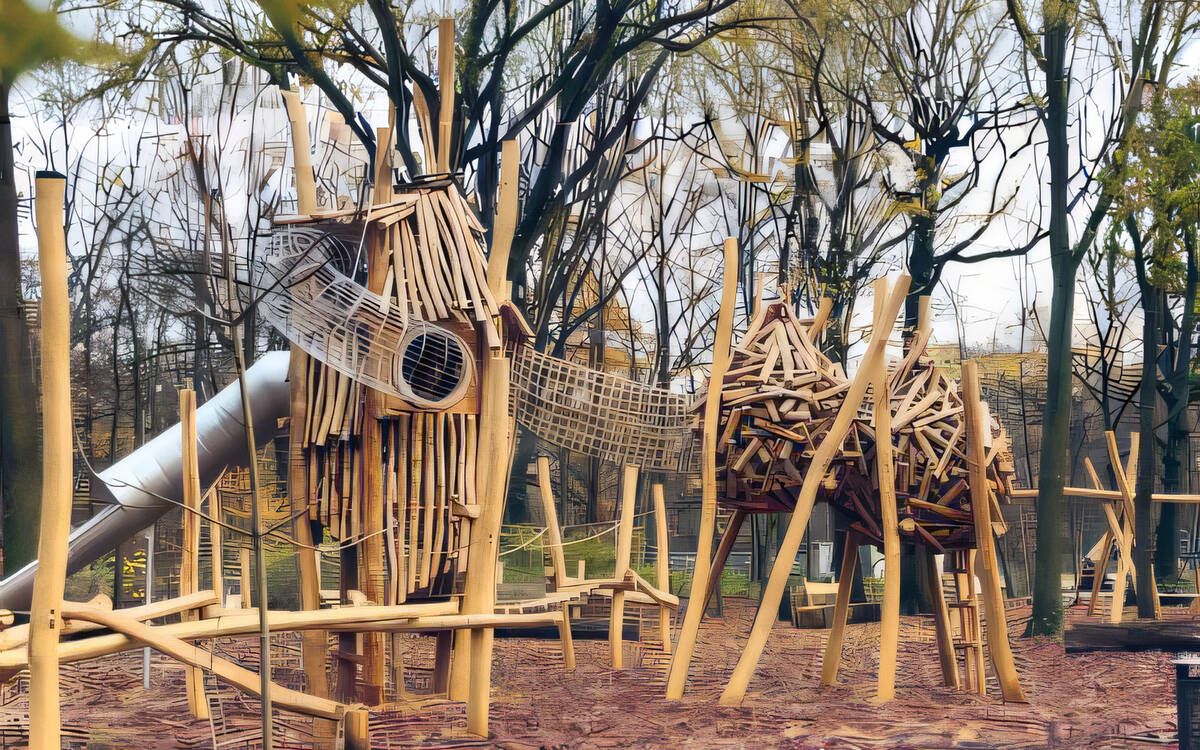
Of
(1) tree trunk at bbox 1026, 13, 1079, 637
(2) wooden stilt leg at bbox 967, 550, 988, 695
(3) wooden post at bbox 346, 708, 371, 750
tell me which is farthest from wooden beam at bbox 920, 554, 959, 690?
(3) wooden post at bbox 346, 708, 371, 750

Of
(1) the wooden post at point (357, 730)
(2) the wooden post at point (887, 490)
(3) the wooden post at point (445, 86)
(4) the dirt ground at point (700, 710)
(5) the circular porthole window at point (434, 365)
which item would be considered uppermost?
(3) the wooden post at point (445, 86)

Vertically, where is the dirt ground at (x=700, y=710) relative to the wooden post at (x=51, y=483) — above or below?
below

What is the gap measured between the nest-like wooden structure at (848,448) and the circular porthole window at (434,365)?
1727 millimetres

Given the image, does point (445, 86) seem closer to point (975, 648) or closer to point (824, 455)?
point (824, 455)

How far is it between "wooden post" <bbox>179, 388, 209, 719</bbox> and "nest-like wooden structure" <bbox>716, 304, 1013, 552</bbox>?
3.25 m

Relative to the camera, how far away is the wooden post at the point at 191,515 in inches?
258

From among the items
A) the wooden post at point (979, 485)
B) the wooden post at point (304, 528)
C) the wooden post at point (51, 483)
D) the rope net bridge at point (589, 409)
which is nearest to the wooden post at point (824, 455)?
the wooden post at point (979, 485)

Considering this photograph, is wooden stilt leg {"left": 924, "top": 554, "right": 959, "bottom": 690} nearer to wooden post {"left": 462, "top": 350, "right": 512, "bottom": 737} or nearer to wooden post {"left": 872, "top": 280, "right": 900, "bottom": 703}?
wooden post {"left": 872, "top": 280, "right": 900, "bottom": 703}

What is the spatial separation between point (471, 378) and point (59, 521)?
2644mm

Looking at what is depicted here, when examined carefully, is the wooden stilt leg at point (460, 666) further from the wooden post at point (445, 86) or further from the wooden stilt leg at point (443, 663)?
the wooden post at point (445, 86)

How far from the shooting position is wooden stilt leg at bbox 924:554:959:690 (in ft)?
24.3

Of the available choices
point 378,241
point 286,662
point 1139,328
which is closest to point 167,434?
point 378,241

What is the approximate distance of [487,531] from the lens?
607 cm

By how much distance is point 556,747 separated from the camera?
6215 mm
